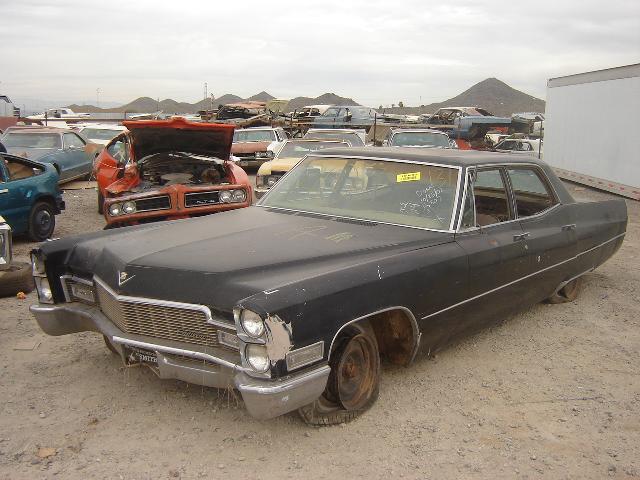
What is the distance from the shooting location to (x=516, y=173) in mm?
5090

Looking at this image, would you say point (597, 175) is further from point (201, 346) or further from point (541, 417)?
point (201, 346)

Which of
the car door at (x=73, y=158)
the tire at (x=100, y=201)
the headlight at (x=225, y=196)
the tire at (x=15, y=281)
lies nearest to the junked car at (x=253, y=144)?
the car door at (x=73, y=158)

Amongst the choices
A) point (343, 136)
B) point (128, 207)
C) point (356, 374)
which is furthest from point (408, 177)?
point (343, 136)

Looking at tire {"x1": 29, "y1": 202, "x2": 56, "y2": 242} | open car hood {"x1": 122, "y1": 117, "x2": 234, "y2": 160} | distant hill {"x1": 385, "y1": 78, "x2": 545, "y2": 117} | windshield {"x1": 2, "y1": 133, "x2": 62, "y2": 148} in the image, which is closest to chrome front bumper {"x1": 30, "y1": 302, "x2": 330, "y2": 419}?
open car hood {"x1": 122, "y1": 117, "x2": 234, "y2": 160}

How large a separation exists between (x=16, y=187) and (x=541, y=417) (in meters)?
7.18

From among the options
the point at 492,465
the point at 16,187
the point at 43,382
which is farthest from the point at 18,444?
the point at 16,187

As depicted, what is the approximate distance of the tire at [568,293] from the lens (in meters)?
5.95

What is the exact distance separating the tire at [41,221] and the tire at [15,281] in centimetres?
265

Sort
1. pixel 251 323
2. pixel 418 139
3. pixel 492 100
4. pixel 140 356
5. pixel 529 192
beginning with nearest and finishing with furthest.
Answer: pixel 251 323
pixel 140 356
pixel 529 192
pixel 418 139
pixel 492 100

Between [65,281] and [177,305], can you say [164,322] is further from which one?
[65,281]

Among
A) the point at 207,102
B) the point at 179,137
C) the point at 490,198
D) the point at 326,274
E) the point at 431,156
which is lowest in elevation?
the point at 207,102

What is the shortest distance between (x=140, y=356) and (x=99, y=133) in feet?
54.9

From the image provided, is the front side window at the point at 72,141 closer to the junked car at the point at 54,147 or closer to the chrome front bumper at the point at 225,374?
the junked car at the point at 54,147

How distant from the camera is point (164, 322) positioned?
335cm
